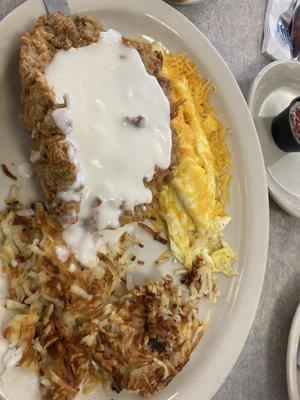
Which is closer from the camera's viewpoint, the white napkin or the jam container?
the jam container

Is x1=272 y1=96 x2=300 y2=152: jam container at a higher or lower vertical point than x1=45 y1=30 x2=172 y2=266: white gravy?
lower

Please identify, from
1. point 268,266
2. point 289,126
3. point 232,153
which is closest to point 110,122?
point 232,153

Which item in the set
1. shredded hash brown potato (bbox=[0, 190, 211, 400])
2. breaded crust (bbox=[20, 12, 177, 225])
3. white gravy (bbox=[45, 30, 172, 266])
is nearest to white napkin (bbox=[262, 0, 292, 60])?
white gravy (bbox=[45, 30, 172, 266])

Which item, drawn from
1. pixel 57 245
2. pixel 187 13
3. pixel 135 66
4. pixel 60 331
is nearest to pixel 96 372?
pixel 60 331

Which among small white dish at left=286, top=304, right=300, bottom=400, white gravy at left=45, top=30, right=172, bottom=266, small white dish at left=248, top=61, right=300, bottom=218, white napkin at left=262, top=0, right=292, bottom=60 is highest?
white gravy at left=45, top=30, right=172, bottom=266

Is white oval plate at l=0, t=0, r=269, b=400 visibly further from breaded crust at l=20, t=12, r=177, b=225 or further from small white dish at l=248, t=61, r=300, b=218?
small white dish at l=248, t=61, r=300, b=218

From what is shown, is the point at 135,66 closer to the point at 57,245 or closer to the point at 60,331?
the point at 57,245

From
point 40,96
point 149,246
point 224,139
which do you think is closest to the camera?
point 40,96
